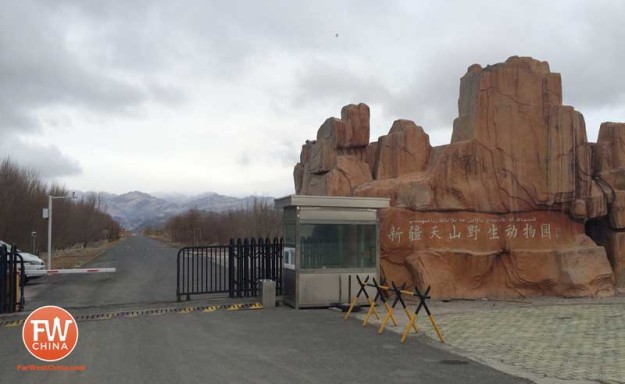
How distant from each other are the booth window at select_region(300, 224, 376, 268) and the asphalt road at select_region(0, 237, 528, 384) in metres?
1.24

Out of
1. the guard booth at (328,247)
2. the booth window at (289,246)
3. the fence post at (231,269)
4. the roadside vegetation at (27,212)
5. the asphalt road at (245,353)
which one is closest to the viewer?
the asphalt road at (245,353)

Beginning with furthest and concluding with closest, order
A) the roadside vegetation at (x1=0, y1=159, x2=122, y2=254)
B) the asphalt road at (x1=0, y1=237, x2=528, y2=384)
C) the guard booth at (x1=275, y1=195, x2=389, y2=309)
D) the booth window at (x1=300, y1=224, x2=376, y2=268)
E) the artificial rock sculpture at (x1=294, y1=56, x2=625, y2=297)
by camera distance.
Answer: the roadside vegetation at (x1=0, y1=159, x2=122, y2=254), the artificial rock sculpture at (x1=294, y1=56, x2=625, y2=297), the booth window at (x1=300, y1=224, x2=376, y2=268), the guard booth at (x1=275, y1=195, x2=389, y2=309), the asphalt road at (x1=0, y1=237, x2=528, y2=384)

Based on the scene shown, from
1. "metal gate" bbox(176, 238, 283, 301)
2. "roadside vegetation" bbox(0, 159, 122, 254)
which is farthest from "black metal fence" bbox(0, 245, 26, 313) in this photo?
"roadside vegetation" bbox(0, 159, 122, 254)

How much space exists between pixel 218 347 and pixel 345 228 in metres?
5.33

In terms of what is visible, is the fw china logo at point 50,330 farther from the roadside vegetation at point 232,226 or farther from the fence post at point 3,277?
the roadside vegetation at point 232,226

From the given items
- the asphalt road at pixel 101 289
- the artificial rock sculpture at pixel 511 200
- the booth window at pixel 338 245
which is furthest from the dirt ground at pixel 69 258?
the artificial rock sculpture at pixel 511 200

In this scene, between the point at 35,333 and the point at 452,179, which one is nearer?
the point at 35,333

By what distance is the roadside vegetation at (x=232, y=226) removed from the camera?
154 ft

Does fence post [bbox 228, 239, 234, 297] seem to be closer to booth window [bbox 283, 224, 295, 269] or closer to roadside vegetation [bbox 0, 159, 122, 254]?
booth window [bbox 283, 224, 295, 269]

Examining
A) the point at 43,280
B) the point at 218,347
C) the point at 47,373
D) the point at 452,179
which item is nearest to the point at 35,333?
the point at 47,373

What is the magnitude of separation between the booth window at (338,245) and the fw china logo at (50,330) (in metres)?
7.33

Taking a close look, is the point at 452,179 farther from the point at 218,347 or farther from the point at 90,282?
the point at 90,282

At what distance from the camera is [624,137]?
55.6 feet

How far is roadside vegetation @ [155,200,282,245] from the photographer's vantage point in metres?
46.9
